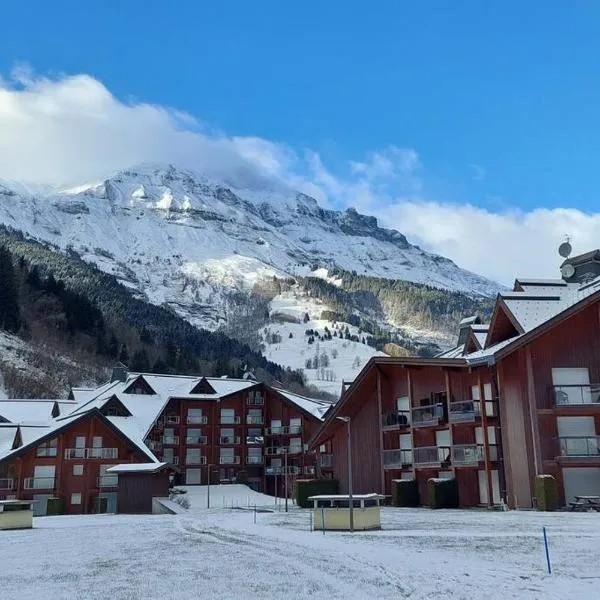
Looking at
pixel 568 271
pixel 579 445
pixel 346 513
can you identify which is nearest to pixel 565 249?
pixel 568 271

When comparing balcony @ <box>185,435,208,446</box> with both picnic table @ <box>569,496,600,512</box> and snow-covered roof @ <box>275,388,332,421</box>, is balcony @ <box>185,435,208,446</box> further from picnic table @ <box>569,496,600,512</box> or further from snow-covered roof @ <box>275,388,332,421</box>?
picnic table @ <box>569,496,600,512</box>

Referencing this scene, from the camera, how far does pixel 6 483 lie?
199 ft

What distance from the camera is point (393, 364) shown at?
4828 cm

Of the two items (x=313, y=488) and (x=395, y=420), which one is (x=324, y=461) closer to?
(x=313, y=488)

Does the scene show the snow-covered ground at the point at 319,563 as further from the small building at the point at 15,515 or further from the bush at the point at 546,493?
the small building at the point at 15,515

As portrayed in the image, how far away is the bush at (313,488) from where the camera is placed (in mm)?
47531

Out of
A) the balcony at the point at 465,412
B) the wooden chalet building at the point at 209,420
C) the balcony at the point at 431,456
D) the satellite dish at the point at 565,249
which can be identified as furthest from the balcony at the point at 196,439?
the satellite dish at the point at 565,249

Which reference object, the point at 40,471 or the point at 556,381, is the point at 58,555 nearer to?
the point at 556,381

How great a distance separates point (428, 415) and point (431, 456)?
2685mm

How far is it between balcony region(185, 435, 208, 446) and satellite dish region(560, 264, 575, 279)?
175 feet

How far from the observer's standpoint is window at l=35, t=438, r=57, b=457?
62781mm

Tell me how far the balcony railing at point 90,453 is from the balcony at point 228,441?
2350 cm

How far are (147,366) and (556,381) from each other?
113 metres

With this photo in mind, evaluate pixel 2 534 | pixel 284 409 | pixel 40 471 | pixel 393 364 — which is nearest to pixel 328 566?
pixel 2 534
